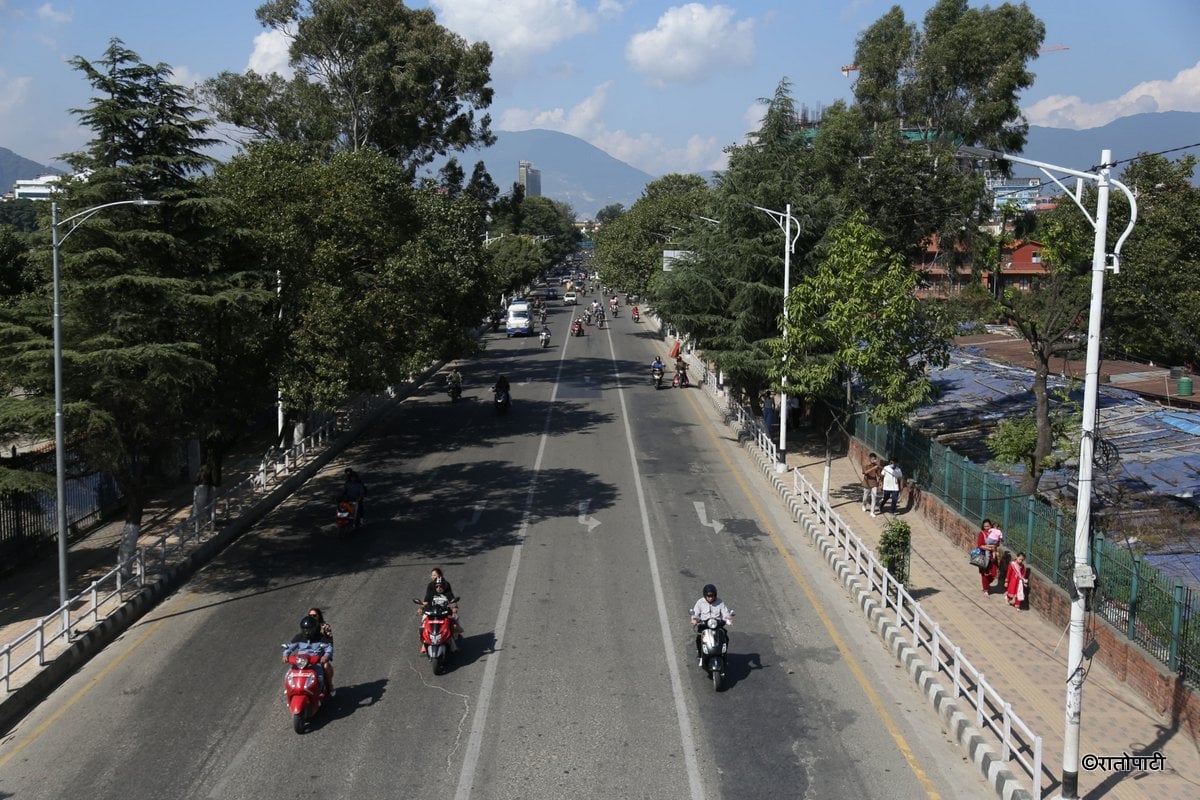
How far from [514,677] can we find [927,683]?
17.2ft

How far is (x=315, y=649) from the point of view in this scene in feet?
37.1

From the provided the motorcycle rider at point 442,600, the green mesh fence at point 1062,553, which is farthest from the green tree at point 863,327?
the motorcycle rider at point 442,600

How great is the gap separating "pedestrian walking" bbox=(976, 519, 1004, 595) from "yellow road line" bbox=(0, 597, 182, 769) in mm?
13536

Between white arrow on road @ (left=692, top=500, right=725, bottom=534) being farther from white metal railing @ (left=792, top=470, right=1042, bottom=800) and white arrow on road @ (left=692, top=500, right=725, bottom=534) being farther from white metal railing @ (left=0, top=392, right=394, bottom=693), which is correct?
white metal railing @ (left=0, top=392, right=394, bottom=693)

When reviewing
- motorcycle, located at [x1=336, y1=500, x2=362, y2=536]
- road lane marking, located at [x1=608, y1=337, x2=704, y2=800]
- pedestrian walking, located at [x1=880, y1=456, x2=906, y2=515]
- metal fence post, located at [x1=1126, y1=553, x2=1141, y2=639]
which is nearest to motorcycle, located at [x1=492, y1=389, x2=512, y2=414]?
road lane marking, located at [x1=608, y1=337, x2=704, y2=800]

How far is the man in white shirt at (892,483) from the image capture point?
71.6 ft

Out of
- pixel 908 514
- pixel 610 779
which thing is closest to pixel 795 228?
pixel 908 514

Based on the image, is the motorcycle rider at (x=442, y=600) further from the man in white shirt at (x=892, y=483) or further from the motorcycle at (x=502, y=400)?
the motorcycle at (x=502, y=400)

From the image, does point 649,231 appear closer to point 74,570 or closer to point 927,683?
point 74,570

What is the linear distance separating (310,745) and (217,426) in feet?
30.9

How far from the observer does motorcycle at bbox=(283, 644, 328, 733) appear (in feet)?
35.6

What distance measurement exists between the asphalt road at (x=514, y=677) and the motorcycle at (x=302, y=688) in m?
0.24

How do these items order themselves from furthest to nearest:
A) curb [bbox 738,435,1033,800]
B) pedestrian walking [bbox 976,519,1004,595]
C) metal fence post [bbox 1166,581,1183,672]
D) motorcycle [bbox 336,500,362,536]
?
motorcycle [bbox 336,500,362,536] < pedestrian walking [bbox 976,519,1004,595] < metal fence post [bbox 1166,581,1183,672] < curb [bbox 738,435,1033,800]

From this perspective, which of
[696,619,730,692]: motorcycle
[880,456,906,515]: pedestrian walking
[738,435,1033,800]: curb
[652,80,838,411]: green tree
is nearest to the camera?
[738,435,1033,800]: curb
